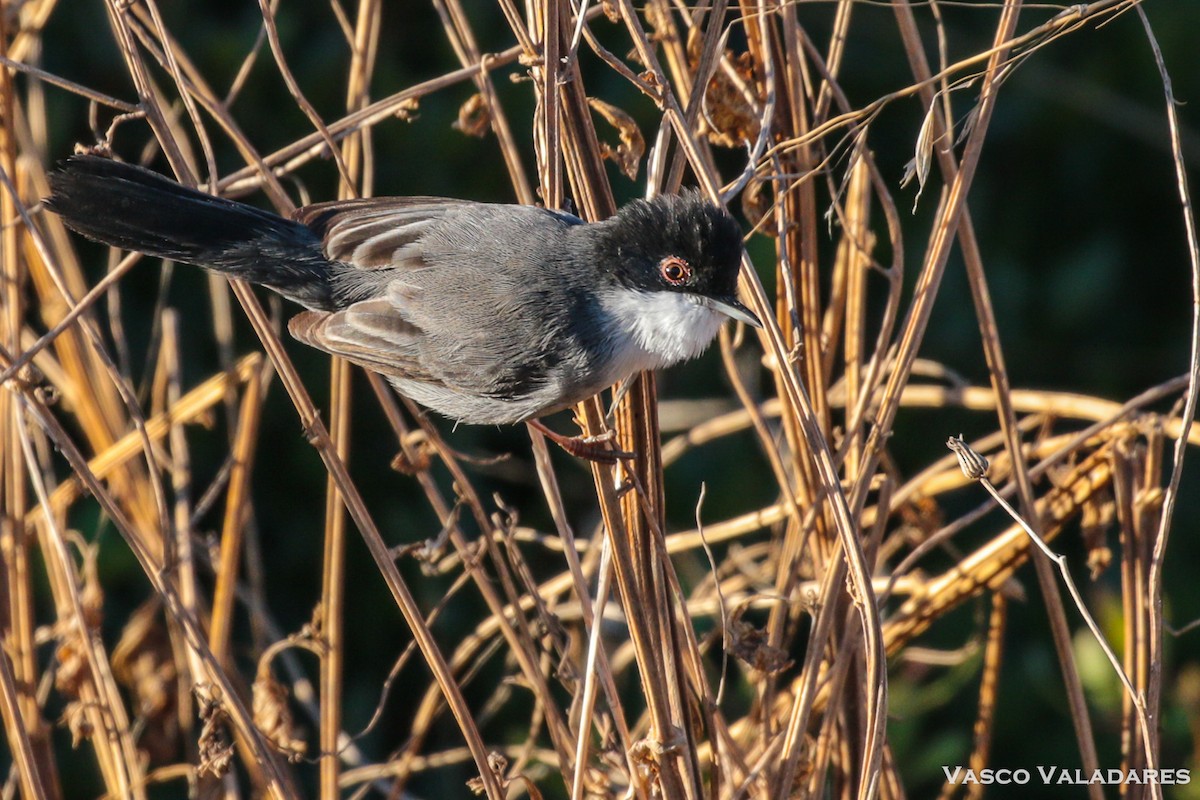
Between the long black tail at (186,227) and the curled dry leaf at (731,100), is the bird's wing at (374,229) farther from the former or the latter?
the curled dry leaf at (731,100)

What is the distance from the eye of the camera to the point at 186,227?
106 inches

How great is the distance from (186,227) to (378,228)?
0.43 m

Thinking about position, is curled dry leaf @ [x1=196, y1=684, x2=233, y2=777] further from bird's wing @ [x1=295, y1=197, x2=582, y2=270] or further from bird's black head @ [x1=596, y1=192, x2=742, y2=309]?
bird's black head @ [x1=596, y1=192, x2=742, y2=309]

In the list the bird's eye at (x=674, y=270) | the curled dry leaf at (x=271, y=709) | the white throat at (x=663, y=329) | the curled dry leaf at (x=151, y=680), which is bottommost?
the curled dry leaf at (x=151, y=680)

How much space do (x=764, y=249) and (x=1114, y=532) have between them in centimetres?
197

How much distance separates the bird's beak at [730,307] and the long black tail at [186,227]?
95cm

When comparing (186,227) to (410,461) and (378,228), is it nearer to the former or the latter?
(378,228)

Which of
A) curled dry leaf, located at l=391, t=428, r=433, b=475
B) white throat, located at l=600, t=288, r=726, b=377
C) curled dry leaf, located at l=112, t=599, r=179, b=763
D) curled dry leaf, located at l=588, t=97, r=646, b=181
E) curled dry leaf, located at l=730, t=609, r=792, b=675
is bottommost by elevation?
curled dry leaf, located at l=112, t=599, r=179, b=763

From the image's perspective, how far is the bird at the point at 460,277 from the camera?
101 inches

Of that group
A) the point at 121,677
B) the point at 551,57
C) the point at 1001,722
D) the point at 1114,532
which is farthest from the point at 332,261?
the point at 1114,532

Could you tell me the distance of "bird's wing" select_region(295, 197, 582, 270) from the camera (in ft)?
9.29

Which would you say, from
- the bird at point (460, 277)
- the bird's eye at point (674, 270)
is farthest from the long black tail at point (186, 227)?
the bird's eye at point (674, 270)

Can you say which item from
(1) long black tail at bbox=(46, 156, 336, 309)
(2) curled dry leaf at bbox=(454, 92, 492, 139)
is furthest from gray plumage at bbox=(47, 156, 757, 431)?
(2) curled dry leaf at bbox=(454, 92, 492, 139)

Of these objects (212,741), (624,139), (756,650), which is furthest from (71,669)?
(624,139)
